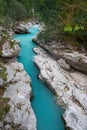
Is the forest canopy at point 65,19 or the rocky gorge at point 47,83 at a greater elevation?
the forest canopy at point 65,19

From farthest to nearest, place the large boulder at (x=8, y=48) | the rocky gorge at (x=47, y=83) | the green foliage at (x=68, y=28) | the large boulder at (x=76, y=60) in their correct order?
the green foliage at (x=68, y=28) → the large boulder at (x=8, y=48) → the large boulder at (x=76, y=60) → the rocky gorge at (x=47, y=83)

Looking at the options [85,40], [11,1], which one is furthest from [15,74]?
[11,1]

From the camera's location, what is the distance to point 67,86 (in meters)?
16.9

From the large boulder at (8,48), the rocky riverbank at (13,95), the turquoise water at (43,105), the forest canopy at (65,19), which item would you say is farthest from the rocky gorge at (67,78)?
the large boulder at (8,48)

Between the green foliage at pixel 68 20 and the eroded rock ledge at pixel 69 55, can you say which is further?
the green foliage at pixel 68 20

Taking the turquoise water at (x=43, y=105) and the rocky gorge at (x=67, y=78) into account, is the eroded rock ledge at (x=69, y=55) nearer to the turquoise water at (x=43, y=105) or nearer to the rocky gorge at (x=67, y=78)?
the rocky gorge at (x=67, y=78)

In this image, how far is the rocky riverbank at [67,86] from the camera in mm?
13859

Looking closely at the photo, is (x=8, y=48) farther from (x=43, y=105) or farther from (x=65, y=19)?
(x=43, y=105)

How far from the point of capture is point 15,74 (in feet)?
57.4

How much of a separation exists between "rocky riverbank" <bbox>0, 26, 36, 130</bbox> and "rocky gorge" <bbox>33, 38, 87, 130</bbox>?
206 centimetres

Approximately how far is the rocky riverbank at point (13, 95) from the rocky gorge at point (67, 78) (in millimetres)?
2062

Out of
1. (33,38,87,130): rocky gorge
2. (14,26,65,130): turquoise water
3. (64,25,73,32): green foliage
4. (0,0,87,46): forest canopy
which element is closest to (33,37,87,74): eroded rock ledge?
(33,38,87,130): rocky gorge

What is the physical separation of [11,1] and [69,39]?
19.2 m

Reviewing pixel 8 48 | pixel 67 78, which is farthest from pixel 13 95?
pixel 8 48
